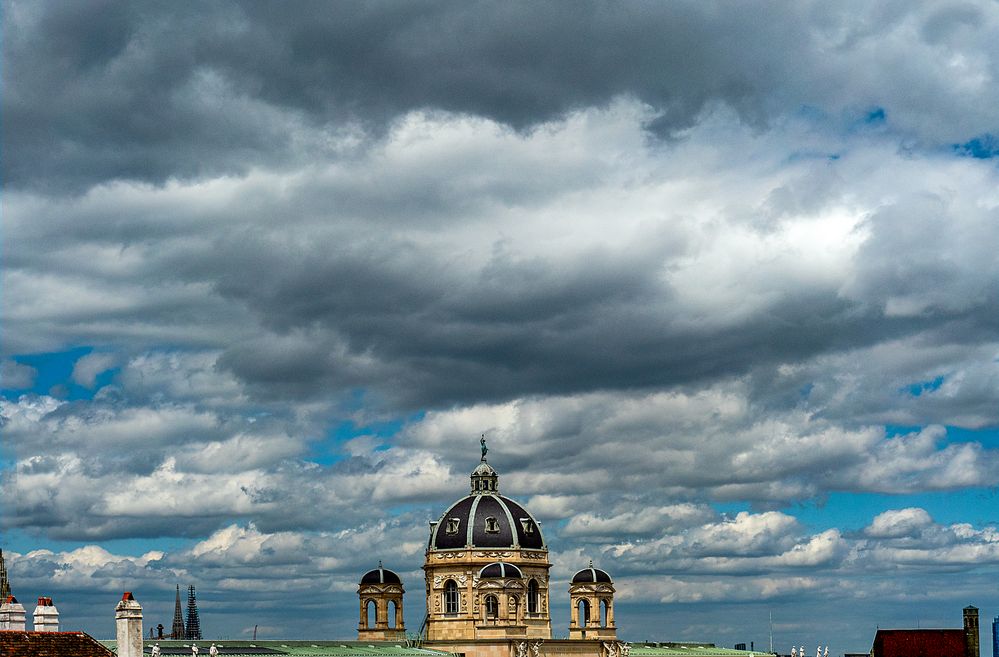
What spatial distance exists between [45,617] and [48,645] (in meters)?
5.46

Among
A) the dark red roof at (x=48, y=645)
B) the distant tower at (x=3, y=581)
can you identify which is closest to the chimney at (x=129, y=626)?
the dark red roof at (x=48, y=645)

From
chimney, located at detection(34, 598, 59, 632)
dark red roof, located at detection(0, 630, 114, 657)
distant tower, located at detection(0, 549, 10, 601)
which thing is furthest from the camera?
distant tower, located at detection(0, 549, 10, 601)

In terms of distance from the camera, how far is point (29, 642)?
280 ft

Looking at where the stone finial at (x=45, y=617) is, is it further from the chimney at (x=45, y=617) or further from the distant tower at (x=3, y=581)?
the distant tower at (x=3, y=581)

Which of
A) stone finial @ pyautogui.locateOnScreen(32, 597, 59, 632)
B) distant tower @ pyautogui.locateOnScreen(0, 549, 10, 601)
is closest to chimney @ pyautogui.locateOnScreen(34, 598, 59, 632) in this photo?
stone finial @ pyautogui.locateOnScreen(32, 597, 59, 632)

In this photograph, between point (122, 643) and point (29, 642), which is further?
point (122, 643)

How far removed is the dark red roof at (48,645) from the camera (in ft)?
277

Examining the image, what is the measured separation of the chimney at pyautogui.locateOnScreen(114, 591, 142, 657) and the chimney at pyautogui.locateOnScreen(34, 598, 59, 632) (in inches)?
163

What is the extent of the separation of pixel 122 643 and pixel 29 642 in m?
6.67

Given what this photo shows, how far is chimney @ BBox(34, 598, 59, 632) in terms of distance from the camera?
90938mm

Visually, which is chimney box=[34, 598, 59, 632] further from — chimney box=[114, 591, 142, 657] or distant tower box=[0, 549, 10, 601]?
distant tower box=[0, 549, 10, 601]

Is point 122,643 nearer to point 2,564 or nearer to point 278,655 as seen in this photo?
point 2,564

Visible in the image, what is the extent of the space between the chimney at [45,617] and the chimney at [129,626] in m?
4.14

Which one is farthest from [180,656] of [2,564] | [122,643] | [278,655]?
[122,643]
